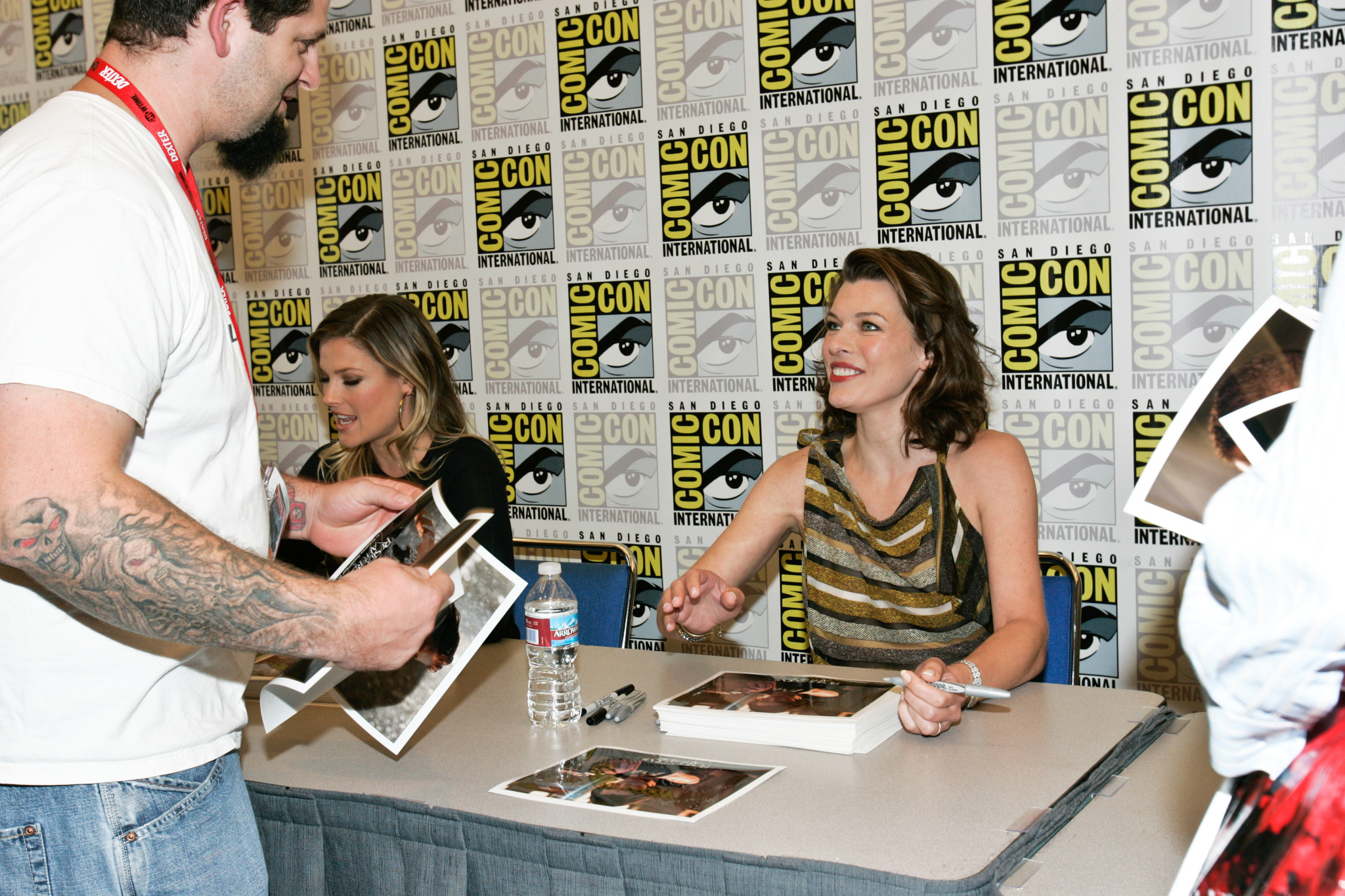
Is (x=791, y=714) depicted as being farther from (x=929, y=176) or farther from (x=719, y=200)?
(x=719, y=200)

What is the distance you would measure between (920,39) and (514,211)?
1.33 metres

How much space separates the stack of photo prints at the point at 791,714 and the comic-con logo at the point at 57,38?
363 centimetres

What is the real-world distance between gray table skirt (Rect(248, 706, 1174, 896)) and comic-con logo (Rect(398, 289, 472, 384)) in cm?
216

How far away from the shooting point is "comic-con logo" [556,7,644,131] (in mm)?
3154

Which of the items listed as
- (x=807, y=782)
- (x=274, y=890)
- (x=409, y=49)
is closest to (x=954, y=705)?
(x=807, y=782)

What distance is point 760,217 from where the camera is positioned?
302 centimetres

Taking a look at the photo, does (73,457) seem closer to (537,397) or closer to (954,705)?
(954,705)

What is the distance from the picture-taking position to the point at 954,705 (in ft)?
4.95

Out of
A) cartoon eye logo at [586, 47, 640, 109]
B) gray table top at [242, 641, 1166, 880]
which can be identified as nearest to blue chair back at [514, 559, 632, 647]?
gray table top at [242, 641, 1166, 880]

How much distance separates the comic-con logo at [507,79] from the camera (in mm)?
3297

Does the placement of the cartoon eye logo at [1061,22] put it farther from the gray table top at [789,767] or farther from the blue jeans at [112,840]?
the blue jeans at [112,840]

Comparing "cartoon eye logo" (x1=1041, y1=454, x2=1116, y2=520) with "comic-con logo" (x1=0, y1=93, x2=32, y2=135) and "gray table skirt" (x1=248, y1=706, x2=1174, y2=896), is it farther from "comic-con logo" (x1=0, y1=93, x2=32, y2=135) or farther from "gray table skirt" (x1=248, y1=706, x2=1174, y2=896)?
"comic-con logo" (x1=0, y1=93, x2=32, y2=135)

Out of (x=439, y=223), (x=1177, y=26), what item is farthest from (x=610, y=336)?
(x=1177, y=26)

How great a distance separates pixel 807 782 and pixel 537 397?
220 centimetres
